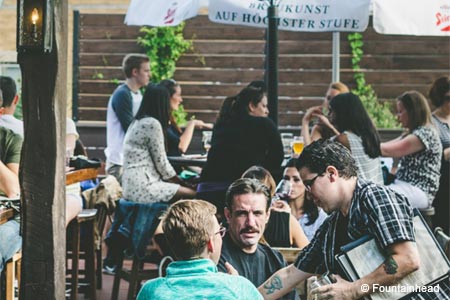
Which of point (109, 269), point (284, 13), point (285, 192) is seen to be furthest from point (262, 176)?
point (109, 269)

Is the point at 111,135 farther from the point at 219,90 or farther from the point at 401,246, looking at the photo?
the point at 401,246

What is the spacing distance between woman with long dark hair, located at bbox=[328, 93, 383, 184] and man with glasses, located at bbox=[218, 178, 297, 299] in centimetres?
202

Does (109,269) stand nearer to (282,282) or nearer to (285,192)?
(285,192)

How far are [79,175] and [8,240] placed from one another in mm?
995

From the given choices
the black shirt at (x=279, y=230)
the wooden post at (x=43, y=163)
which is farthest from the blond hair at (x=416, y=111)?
the wooden post at (x=43, y=163)

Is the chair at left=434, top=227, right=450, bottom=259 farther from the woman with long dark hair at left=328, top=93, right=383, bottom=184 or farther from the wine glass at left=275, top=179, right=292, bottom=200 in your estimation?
the woman with long dark hair at left=328, top=93, right=383, bottom=184

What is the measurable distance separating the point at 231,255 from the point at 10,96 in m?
2.49

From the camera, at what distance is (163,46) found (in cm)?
1059

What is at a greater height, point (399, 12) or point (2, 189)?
point (399, 12)

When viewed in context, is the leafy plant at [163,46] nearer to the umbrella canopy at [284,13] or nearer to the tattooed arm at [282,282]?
the umbrella canopy at [284,13]

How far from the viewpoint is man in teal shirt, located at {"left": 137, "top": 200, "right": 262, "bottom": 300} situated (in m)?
3.12

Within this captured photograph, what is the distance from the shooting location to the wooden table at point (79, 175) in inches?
226

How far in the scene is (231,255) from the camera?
13.4 ft

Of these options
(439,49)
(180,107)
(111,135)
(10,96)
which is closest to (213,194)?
(10,96)
